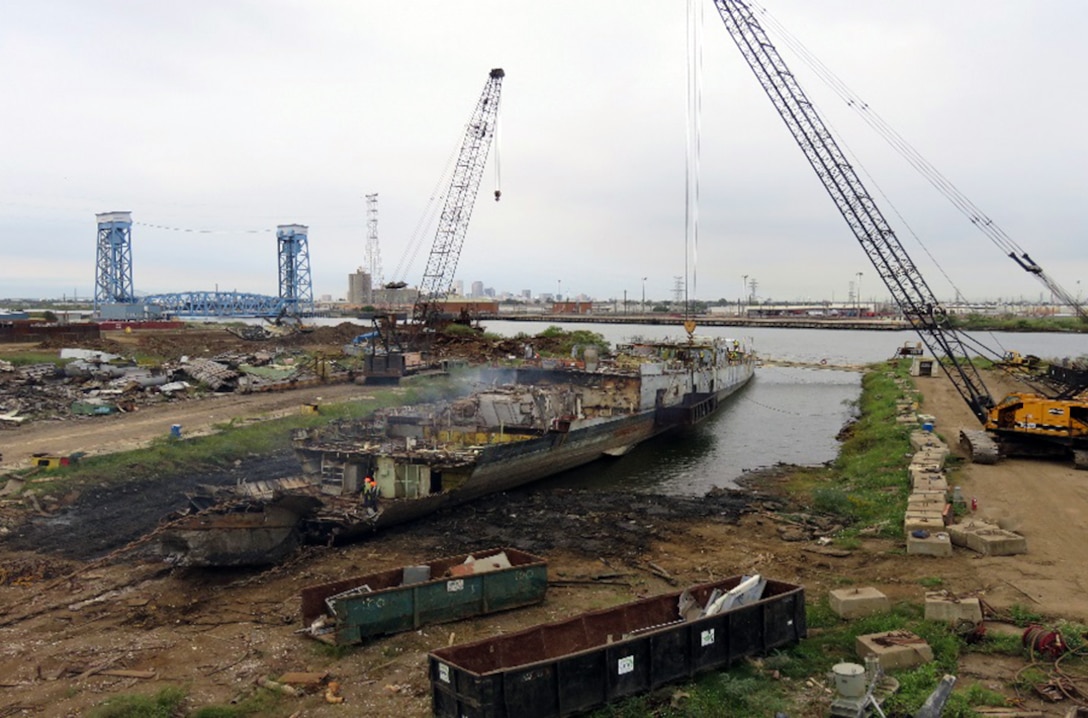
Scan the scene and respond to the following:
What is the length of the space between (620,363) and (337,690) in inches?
1328

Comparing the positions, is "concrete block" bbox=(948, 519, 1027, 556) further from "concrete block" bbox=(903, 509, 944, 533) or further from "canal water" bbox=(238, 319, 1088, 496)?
"canal water" bbox=(238, 319, 1088, 496)

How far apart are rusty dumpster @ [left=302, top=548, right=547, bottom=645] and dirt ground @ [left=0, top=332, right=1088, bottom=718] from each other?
294mm

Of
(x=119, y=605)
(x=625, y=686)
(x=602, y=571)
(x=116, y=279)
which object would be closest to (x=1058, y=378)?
(x=602, y=571)

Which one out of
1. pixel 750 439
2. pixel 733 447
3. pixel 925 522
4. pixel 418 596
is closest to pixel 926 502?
pixel 925 522

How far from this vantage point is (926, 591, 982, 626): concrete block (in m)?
13.0

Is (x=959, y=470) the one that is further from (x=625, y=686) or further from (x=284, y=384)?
(x=284, y=384)

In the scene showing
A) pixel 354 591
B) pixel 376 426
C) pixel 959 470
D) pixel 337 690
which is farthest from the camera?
pixel 376 426

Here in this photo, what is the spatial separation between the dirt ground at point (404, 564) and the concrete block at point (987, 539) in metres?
0.34

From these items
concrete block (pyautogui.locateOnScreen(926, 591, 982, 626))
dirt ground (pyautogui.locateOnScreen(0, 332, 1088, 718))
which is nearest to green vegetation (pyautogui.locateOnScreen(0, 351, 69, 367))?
dirt ground (pyautogui.locateOnScreen(0, 332, 1088, 718))

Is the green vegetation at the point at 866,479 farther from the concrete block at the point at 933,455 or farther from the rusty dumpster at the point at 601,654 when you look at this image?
the rusty dumpster at the point at 601,654

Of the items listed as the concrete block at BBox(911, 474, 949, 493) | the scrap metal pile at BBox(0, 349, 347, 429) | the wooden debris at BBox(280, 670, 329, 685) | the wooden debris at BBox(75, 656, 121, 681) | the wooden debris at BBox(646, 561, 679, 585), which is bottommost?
the wooden debris at BBox(646, 561, 679, 585)

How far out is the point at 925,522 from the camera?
714 inches

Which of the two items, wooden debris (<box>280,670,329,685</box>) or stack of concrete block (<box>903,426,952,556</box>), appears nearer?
wooden debris (<box>280,670,329,685</box>)

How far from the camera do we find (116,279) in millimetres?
114312
